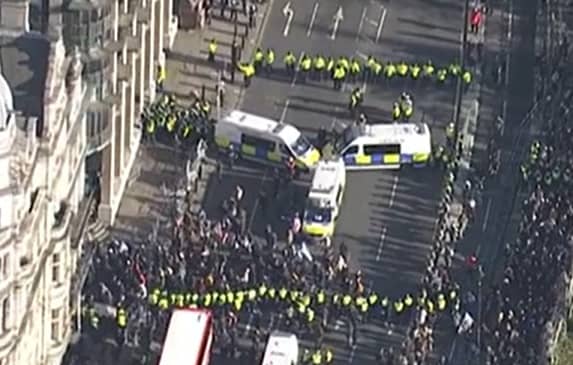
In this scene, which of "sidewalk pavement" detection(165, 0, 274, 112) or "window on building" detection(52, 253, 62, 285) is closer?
"window on building" detection(52, 253, 62, 285)

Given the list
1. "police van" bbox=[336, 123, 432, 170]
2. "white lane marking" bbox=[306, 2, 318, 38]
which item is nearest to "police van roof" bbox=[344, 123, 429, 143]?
"police van" bbox=[336, 123, 432, 170]

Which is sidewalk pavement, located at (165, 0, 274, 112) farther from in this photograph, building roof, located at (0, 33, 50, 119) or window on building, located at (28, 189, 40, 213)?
window on building, located at (28, 189, 40, 213)

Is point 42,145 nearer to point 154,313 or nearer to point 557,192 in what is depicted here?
point 154,313

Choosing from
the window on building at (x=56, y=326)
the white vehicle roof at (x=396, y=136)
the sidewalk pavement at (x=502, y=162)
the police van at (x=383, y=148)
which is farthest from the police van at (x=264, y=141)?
the window on building at (x=56, y=326)

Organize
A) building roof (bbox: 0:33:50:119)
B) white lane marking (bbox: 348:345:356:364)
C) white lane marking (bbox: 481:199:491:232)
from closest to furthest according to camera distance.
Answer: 1. building roof (bbox: 0:33:50:119)
2. white lane marking (bbox: 348:345:356:364)
3. white lane marking (bbox: 481:199:491:232)

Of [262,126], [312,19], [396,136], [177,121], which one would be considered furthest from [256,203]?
[312,19]

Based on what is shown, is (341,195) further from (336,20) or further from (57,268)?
(57,268)

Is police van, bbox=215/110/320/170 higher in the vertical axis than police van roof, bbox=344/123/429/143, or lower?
lower
